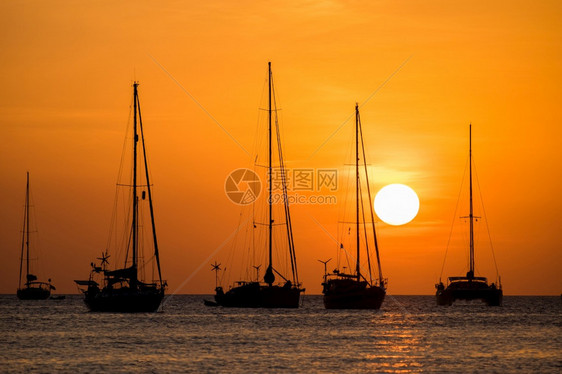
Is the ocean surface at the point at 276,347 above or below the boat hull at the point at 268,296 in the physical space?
below

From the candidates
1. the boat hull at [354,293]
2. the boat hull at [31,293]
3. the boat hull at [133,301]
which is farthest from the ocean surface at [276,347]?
the boat hull at [31,293]

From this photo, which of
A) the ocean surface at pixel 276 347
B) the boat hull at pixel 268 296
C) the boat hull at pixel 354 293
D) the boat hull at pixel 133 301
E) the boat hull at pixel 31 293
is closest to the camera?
the ocean surface at pixel 276 347

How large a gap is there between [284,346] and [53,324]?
39.5 meters

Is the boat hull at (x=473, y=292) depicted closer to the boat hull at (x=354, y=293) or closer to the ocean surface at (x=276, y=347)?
the boat hull at (x=354, y=293)

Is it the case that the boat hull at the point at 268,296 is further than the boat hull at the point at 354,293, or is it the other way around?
the boat hull at the point at 354,293

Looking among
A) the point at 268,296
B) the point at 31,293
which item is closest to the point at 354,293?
the point at 268,296

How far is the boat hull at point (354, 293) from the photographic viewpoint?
105500 mm

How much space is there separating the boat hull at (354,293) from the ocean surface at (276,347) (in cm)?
764

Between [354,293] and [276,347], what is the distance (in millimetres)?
41660

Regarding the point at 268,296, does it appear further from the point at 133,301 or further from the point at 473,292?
the point at 473,292

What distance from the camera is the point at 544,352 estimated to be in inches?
2501

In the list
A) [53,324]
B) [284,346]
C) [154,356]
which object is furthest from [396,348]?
[53,324]

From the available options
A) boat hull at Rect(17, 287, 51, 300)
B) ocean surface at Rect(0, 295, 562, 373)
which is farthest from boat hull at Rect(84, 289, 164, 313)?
boat hull at Rect(17, 287, 51, 300)

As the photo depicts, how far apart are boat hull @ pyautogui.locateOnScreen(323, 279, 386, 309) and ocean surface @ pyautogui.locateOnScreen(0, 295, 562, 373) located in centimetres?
764
